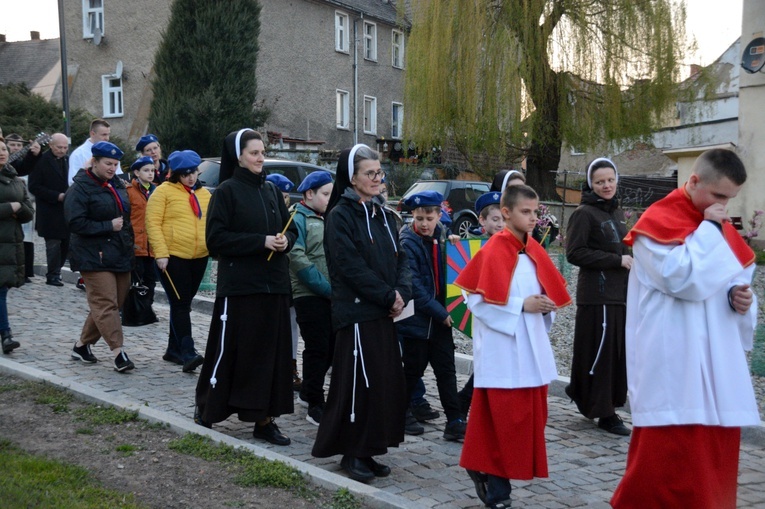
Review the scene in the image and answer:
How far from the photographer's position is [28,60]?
49250 mm

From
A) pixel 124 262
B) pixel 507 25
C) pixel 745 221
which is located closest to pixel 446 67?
pixel 507 25

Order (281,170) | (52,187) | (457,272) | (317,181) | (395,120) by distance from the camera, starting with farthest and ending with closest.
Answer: (395,120) < (281,170) < (52,187) < (317,181) < (457,272)

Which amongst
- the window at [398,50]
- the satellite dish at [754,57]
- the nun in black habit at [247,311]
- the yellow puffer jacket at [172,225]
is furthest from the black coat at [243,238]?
the window at [398,50]

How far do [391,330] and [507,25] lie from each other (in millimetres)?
20424

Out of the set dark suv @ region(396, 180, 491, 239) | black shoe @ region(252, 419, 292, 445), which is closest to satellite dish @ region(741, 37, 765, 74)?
dark suv @ region(396, 180, 491, 239)

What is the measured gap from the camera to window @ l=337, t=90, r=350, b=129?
41250mm

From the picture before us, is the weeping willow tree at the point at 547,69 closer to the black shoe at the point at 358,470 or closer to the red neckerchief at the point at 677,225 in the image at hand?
the black shoe at the point at 358,470

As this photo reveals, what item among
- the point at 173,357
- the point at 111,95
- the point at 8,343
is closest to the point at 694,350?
the point at 173,357

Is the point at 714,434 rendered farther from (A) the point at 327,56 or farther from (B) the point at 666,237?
(A) the point at 327,56

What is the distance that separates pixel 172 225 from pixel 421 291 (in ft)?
9.17

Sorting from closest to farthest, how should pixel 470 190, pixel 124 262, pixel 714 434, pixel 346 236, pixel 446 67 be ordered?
1. pixel 714 434
2. pixel 346 236
3. pixel 124 262
4. pixel 470 190
5. pixel 446 67

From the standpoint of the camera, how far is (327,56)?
40000 mm

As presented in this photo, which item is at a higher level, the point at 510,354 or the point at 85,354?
the point at 510,354

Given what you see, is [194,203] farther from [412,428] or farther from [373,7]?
[373,7]
